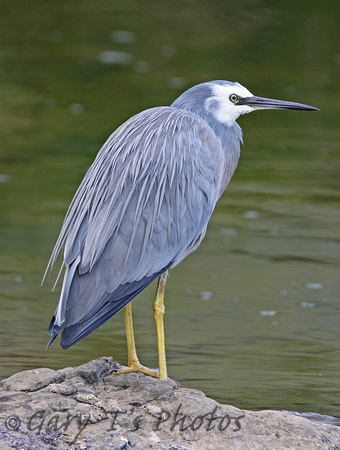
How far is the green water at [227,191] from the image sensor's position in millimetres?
5816

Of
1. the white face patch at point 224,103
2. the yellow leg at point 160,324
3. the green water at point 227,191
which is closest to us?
the yellow leg at point 160,324

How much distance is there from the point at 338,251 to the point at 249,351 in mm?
2086

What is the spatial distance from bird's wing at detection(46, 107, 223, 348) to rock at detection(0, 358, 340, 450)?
1.03 feet

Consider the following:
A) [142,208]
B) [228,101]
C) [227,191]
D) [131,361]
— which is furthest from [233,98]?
[227,191]

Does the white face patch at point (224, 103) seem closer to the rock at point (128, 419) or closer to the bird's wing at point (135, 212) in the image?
the bird's wing at point (135, 212)

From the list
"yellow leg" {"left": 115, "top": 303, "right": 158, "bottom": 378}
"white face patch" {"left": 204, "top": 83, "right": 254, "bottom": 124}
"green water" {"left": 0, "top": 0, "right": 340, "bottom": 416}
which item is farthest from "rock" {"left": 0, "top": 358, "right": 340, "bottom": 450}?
"white face patch" {"left": 204, "top": 83, "right": 254, "bottom": 124}

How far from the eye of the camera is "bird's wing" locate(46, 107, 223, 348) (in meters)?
4.40

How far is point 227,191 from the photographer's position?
30.7 feet

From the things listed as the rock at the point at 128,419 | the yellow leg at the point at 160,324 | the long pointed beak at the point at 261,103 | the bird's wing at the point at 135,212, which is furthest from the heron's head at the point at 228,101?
the rock at the point at 128,419

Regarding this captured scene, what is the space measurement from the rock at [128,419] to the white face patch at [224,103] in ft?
4.99

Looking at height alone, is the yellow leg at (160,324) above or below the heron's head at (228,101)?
below

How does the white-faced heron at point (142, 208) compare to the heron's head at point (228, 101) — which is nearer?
the white-faced heron at point (142, 208)

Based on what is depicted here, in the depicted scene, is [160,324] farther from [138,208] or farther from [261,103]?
[261,103]

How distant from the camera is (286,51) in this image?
1477cm
